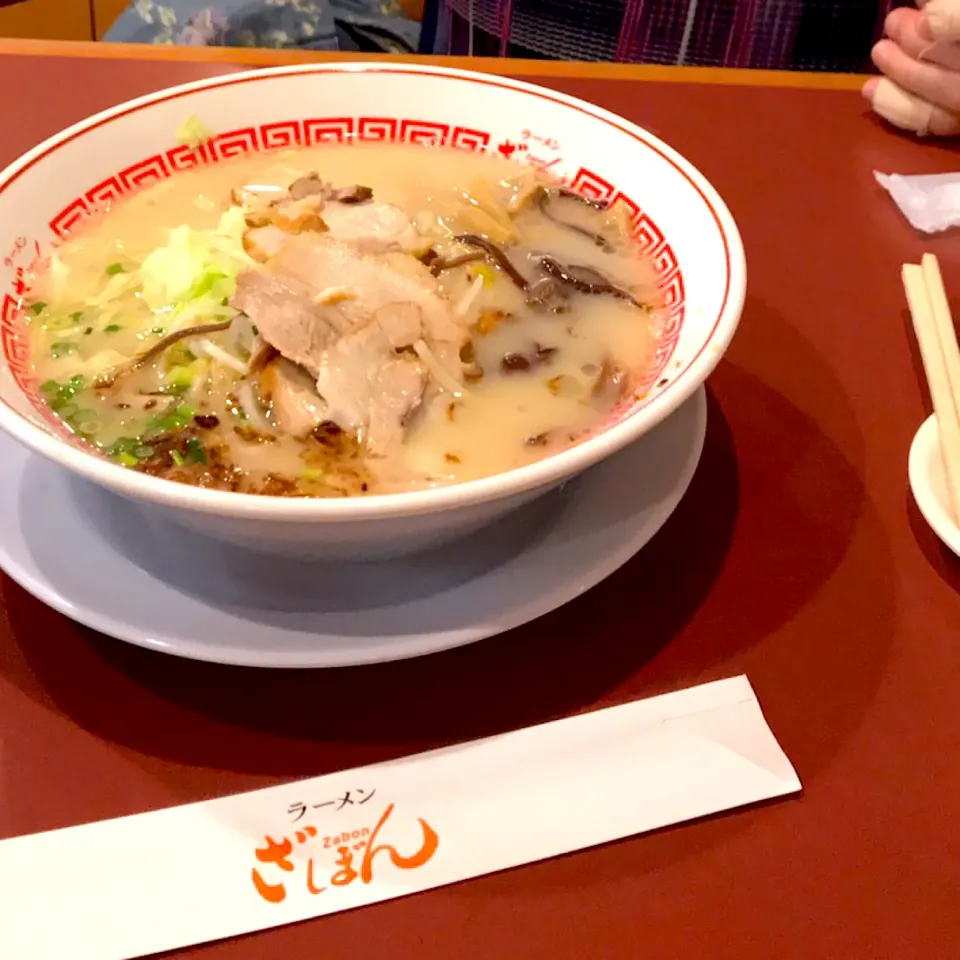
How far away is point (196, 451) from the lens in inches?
38.0

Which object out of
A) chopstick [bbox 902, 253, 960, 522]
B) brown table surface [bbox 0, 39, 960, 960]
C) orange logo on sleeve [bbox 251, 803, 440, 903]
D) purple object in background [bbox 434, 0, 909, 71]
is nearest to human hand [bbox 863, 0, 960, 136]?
purple object in background [bbox 434, 0, 909, 71]

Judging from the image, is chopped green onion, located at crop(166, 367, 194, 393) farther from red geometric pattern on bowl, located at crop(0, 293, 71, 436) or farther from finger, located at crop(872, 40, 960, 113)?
finger, located at crop(872, 40, 960, 113)

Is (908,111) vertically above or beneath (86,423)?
above

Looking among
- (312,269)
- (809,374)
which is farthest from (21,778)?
(809,374)

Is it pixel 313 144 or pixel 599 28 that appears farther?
pixel 599 28

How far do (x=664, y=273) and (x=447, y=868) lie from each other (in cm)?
70

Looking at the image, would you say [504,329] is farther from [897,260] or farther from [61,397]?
[897,260]

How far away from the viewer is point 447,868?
75 cm

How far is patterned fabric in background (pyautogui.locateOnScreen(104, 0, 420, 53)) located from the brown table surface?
5.66ft

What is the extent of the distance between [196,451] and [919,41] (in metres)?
1.49

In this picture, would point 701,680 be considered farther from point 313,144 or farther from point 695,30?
point 695,30

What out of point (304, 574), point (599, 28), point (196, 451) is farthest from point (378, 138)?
point (599, 28)

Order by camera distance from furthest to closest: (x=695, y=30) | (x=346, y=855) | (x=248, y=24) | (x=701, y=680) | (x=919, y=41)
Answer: (x=248, y=24) < (x=695, y=30) < (x=919, y=41) < (x=701, y=680) < (x=346, y=855)

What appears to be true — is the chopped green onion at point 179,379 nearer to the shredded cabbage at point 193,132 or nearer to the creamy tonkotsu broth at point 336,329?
the creamy tonkotsu broth at point 336,329
